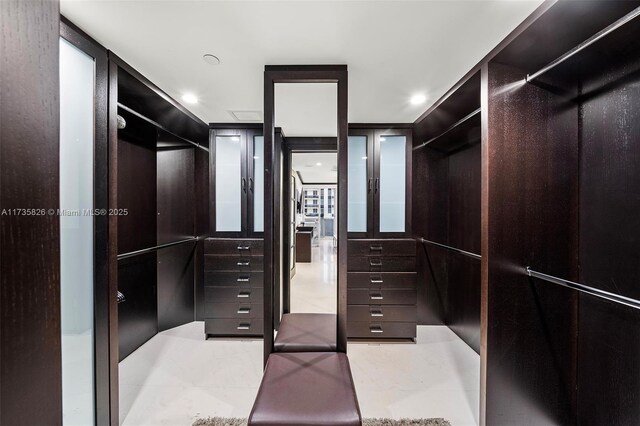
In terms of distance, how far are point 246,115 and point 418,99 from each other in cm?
174

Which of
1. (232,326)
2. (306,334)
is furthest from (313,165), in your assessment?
(306,334)

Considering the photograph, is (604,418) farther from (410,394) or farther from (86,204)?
(86,204)

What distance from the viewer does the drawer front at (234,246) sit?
275cm

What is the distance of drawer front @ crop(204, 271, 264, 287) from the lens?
273 centimetres

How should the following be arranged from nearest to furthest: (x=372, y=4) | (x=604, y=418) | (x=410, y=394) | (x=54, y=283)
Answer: (x=54, y=283)
(x=372, y=4)
(x=604, y=418)
(x=410, y=394)

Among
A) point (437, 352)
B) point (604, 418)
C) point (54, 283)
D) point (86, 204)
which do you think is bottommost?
point (437, 352)

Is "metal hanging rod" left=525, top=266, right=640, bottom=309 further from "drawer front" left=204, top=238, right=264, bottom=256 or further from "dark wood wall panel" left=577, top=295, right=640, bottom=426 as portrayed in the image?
"drawer front" left=204, top=238, right=264, bottom=256

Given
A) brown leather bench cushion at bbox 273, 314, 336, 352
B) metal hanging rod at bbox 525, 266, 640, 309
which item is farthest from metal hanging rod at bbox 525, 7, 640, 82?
brown leather bench cushion at bbox 273, 314, 336, 352

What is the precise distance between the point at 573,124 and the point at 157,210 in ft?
12.1

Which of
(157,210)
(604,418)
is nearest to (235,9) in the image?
(157,210)

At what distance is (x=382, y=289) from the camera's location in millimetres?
2703

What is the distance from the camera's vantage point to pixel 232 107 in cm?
249

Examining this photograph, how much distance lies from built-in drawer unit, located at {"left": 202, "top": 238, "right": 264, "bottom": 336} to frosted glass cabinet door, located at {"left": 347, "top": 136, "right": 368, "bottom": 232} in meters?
1.14

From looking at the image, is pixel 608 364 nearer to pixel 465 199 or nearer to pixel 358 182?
pixel 465 199
